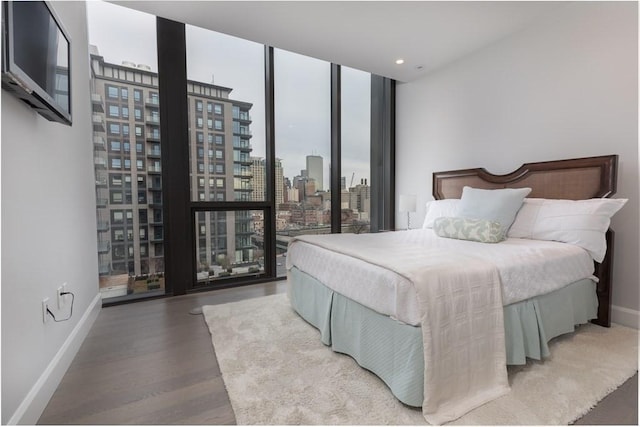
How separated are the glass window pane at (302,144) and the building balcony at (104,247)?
1.79 metres

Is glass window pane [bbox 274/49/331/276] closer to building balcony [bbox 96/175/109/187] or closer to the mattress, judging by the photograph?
the mattress

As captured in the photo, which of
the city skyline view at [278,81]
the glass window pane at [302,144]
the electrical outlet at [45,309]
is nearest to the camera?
the electrical outlet at [45,309]

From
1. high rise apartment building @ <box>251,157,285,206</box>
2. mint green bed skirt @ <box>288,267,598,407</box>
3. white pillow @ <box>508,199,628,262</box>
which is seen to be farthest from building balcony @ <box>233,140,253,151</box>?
white pillow @ <box>508,199,628,262</box>

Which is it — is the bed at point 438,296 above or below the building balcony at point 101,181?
below

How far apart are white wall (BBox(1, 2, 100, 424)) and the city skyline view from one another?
0.54 meters

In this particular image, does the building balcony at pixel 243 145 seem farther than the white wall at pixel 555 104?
Yes

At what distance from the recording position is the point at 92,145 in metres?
2.67

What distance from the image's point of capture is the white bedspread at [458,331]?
1312 mm

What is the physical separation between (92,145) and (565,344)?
4.09m

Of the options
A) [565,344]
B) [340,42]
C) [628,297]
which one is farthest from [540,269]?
[340,42]

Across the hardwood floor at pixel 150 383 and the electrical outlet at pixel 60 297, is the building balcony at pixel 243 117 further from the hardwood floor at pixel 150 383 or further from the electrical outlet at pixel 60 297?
the electrical outlet at pixel 60 297

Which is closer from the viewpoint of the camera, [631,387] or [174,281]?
[631,387]

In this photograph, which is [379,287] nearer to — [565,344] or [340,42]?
[565,344]

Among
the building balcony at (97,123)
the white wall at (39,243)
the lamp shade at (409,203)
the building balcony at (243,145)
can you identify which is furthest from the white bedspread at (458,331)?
the building balcony at (97,123)
